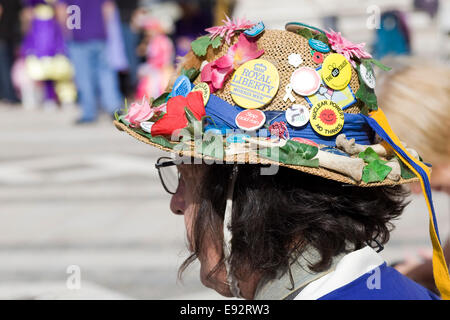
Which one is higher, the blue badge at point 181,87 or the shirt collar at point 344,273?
the blue badge at point 181,87

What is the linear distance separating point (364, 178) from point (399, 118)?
1.15 m

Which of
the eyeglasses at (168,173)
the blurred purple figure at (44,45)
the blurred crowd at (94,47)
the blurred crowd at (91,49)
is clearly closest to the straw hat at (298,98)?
the eyeglasses at (168,173)

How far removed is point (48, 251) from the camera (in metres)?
4.72

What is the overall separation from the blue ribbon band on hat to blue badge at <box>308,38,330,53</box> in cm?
19

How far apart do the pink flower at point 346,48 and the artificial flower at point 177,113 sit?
402mm

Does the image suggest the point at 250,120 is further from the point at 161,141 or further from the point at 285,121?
the point at 161,141

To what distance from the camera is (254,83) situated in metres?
1.69

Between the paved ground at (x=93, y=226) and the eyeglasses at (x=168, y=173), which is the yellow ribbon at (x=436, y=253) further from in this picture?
the paved ground at (x=93, y=226)

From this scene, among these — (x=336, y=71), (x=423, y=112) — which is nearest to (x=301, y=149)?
(x=336, y=71)

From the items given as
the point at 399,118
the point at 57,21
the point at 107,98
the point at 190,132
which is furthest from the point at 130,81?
the point at 190,132

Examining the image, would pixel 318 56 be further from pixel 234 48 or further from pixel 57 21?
pixel 57 21

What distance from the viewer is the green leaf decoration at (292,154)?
1606 mm

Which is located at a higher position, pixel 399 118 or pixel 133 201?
pixel 399 118

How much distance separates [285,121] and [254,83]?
0.13 metres
